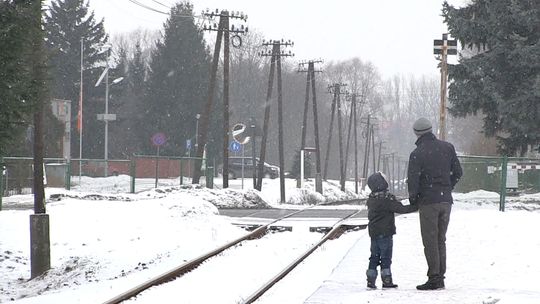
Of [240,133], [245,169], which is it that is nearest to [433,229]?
[240,133]

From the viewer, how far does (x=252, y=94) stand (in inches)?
3679

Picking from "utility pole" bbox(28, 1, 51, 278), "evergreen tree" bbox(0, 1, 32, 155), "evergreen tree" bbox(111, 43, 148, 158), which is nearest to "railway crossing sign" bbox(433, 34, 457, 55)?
"utility pole" bbox(28, 1, 51, 278)

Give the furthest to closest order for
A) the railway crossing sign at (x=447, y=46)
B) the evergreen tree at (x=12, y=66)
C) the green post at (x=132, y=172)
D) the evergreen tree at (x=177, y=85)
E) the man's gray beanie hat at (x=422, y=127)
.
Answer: the evergreen tree at (x=177, y=85)
the railway crossing sign at (x=447, y=46)
the green post at (x=132, y=172)
the evergreen tree at (x=12, y=66)
the man's gray beanie hat at (x=422, y=127)

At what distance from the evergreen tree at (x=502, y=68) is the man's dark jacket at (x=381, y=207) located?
16.8 meters

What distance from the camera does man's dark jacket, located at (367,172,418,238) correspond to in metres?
8.98

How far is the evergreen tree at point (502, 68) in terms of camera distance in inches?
987

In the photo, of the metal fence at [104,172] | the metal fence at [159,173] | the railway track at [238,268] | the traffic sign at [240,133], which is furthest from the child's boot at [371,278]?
the traffic sign at [240,133]

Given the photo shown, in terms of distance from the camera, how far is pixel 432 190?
8.63m

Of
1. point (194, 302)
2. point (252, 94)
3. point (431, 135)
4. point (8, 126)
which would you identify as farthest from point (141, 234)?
point (252, 94)

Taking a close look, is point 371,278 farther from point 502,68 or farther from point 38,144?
point 502,68

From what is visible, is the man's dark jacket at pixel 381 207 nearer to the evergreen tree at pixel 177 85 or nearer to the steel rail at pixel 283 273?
the steel rail at pixel 283 273

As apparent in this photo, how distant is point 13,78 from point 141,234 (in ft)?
13.3

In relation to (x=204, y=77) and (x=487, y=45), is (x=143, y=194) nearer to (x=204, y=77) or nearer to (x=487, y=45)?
(x=487, y=45)

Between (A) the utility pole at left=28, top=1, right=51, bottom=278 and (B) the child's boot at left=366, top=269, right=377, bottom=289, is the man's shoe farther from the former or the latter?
(A) the utility pole at left=28, top=1, right=51, bottom=278
